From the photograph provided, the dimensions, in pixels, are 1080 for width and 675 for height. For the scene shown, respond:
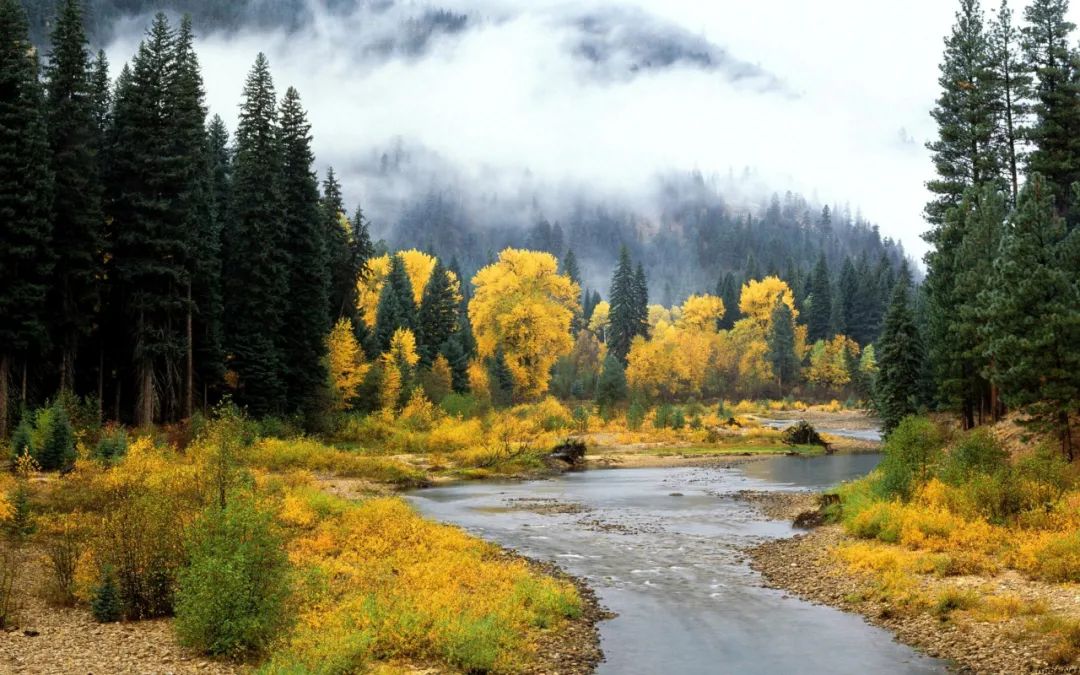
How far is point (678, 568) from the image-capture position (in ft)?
82.0

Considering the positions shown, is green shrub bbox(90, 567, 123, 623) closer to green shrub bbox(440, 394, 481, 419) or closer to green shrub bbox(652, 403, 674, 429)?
green shrub bbox(440, 394, 481, 419)

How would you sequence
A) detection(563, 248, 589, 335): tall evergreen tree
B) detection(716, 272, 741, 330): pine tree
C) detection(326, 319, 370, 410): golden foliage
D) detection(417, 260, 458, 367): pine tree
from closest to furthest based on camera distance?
detection(326, 319, 370, 410): golden foliage, detection(417, 260, 458, 367): pine tree, detection(563, 248, 589, 335): tall evergreen tree, detection(716, 272, 741, 330): pine tree

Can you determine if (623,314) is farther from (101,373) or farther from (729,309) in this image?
(101,373)

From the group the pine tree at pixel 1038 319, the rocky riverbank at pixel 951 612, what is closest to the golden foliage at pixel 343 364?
the rocky riverbank at pixel 951 612

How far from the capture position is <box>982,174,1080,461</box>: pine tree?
1121 inches

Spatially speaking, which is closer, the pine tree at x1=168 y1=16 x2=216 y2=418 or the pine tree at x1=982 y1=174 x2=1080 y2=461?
the pine tree at x1=982 y1=174 x2=1080 y2=461

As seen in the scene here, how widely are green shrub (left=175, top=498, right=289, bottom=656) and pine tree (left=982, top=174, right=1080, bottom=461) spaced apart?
26.1m

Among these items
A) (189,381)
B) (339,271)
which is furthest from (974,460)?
(339,271)

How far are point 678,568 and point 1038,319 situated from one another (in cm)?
1609

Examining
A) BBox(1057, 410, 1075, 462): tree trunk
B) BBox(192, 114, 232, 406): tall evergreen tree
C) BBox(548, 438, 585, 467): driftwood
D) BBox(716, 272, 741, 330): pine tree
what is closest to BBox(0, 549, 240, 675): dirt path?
BBox(1057, 410, 1075, 462): tree trunk

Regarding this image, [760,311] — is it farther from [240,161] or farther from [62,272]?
[62,272]

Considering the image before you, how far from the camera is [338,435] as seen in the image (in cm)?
5553

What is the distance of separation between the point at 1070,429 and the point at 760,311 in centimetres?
10539

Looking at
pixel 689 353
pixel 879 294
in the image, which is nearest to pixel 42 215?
pixel 689 353
